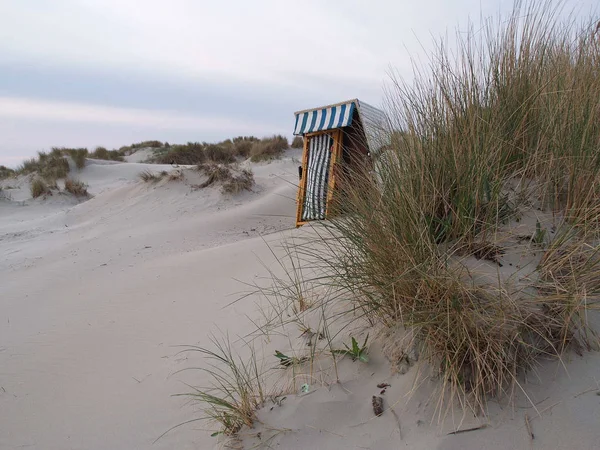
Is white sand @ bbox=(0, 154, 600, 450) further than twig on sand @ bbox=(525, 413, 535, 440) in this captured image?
Yes

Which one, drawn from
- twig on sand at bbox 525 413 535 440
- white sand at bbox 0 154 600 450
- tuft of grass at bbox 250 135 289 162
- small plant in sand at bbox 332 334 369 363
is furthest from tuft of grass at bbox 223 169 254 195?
twig on sand at bbox 525 413 535 440

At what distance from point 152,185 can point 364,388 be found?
31.5 ft

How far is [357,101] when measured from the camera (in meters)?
6.22

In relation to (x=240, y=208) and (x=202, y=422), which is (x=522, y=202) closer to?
(x=202, y=422)

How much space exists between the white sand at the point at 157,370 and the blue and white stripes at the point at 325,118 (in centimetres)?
231

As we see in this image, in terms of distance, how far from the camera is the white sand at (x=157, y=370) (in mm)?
1392

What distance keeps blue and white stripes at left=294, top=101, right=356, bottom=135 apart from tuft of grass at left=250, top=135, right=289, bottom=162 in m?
8.61

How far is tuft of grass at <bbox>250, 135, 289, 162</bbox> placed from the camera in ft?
51.8

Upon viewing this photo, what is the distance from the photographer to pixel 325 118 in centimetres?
662

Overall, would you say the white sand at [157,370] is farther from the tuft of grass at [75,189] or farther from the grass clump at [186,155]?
the grass clump at [186,155]

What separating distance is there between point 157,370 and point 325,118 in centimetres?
519

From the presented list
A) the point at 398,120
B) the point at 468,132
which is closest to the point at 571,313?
the point at 468,132

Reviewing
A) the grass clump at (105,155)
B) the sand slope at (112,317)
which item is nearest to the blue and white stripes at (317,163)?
the sand slope at (112,317)

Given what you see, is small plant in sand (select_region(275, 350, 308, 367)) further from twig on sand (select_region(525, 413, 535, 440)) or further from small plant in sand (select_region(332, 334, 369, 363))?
twig on sand (select_region(525, 413, 535, 440))
